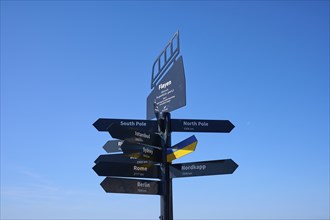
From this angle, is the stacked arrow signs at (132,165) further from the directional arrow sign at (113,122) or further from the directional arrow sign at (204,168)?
the directional arrow sign at (204,168)

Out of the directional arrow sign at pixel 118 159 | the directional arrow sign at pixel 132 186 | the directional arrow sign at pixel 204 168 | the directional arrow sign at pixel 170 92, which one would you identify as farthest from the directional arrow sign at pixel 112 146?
the directional arrow sign at pixel 204 168

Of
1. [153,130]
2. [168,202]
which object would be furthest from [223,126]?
[168,202]

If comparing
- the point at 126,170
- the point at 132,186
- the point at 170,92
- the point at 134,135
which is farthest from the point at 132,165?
the point at 170,92

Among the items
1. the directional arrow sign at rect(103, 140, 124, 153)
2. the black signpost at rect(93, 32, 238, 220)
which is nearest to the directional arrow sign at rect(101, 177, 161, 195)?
the black signpost at rect(93, 32, 238, 220)

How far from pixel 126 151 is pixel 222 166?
158cm

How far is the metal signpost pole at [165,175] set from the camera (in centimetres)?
626

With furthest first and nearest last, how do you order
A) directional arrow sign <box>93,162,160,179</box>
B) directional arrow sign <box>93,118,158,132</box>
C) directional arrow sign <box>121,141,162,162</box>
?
directional arrow sign <box>93,118,158,132</box> < directional arrow sign <box>121,141,162,162</box> < directional arrow sign <box>93,162,160,179</box>

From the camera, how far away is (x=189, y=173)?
639cm

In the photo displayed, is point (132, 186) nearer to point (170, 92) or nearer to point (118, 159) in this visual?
point (118, 159)

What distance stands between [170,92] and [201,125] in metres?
0.86

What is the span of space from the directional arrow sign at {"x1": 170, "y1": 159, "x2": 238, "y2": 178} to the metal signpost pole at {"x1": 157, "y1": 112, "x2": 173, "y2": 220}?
12 cm

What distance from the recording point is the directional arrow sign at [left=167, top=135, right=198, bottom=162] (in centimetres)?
622

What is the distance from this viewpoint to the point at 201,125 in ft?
22.8

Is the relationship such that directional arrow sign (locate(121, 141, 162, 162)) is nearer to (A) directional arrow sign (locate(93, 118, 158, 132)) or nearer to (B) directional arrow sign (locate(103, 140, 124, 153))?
(A) directional arrow sign (locate(93, 118, 158, 132))
